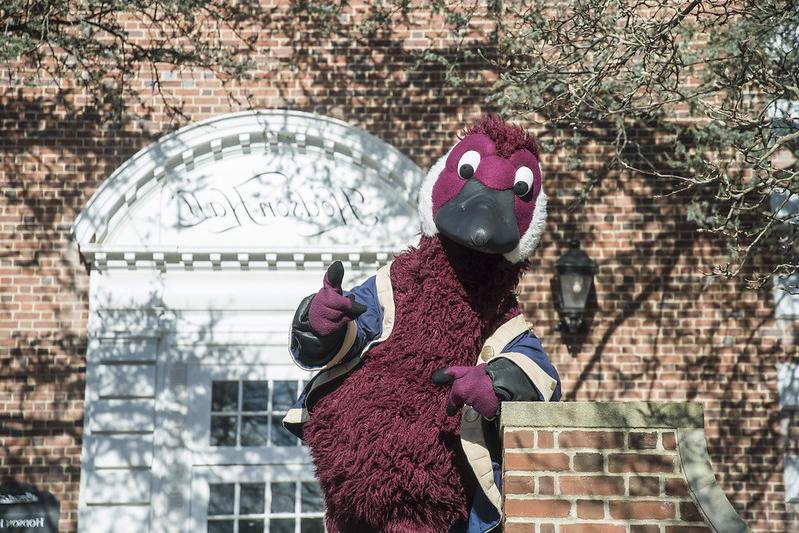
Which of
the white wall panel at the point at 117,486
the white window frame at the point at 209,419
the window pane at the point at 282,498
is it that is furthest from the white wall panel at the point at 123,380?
the window pane at the point at 282,498

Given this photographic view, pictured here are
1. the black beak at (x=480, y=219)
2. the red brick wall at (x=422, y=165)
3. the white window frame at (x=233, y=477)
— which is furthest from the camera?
the red brick wall at (x=422, y=165)

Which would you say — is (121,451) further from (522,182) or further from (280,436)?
(522,182)

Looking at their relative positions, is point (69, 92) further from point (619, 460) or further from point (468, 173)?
point (619, 460)

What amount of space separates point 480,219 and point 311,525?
14.0ft

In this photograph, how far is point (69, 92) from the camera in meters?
8.20

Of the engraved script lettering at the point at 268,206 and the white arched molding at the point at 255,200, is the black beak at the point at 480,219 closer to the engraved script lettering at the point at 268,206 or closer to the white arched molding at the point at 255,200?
the white arched molding at the point at 255,200

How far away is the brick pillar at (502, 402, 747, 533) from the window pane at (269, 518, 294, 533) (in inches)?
173

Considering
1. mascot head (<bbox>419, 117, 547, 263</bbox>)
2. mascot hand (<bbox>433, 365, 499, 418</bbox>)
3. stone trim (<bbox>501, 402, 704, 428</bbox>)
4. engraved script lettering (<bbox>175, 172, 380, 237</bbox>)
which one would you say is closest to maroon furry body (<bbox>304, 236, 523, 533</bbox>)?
mascot head (<bbox>419, 117, 547, 263</bbox>)

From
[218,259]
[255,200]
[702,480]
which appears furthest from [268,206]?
[702,480]

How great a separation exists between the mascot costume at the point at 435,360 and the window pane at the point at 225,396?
354cm

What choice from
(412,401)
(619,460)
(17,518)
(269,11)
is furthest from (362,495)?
(269,11)

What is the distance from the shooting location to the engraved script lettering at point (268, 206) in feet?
26.3

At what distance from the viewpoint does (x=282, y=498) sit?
7.72 meters

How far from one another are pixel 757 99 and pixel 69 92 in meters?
5.39
